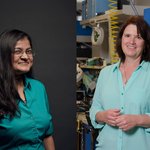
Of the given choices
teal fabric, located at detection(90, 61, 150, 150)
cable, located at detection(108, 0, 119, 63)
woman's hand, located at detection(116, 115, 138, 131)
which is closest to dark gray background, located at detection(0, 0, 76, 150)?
cable, located at detection(108, 0, 119, 63)

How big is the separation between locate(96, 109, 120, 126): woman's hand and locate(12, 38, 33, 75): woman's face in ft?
1.76

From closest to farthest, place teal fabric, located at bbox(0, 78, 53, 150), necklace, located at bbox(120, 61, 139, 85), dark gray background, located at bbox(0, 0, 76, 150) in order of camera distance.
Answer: teal fabric, located at bbox(0, 78, 53, 150) → necklace, located at bbox(120, 61, 139, 85) → dark gray background, located at bbox(0, 0, 76, 150)

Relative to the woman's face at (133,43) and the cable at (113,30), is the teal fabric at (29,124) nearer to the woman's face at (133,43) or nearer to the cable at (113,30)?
the woman's face at (133,43)

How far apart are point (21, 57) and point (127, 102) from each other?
2.21 feet

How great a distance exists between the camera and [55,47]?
2.20 meters

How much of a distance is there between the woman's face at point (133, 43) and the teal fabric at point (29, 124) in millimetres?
607

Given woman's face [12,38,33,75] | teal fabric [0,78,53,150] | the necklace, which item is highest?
woman's face [12,38,33,75]

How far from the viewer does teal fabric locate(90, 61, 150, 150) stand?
1.57 meters

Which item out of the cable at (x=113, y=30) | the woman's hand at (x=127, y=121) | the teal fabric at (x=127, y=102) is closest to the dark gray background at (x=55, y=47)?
the cable at (x=113, y=30)

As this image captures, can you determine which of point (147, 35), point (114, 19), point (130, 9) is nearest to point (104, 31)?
point (114, 19)

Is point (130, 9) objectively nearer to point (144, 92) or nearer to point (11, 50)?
point (144, 92)

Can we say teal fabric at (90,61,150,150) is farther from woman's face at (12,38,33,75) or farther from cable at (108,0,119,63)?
cable at (108,0,119,63)

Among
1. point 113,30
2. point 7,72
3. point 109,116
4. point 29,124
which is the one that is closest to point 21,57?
point 7,72

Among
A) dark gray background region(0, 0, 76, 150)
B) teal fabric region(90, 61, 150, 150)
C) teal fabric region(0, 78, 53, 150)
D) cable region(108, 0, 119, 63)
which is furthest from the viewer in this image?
cable region(108, 0, 119, 63)
